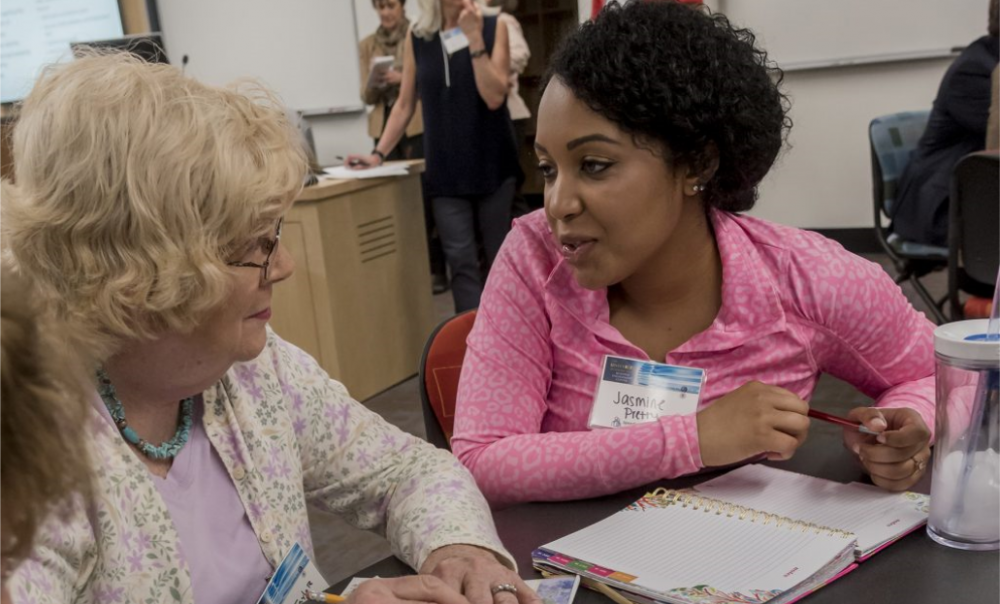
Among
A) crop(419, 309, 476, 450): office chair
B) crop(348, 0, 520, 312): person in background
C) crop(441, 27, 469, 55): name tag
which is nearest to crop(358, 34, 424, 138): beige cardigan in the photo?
crop(348, 0, 520, 312): person in background

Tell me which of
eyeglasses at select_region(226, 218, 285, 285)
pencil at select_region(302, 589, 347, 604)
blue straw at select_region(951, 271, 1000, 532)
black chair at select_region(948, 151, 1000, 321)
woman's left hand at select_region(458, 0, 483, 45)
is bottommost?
black chair at select_region(948, 151, 1000, 321)

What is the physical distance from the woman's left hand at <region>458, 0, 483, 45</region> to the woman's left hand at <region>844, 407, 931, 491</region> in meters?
3.13

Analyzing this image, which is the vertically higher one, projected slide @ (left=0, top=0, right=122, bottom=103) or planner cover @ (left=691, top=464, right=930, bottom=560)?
projected slide @ (left=0, top=0, right=122, bottom=103)

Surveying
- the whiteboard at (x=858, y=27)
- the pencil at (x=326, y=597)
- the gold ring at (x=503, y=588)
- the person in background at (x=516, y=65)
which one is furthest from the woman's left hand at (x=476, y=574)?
the whiteboard at (x=858, y=27)

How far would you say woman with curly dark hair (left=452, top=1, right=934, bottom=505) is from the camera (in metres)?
1.37

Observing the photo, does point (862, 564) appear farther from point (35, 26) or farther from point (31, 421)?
point (35, 26)

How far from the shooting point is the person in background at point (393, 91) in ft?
18.1

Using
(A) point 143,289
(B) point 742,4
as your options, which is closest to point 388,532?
(A) point 143,289

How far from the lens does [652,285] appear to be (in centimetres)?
149

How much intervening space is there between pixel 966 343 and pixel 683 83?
1.84ft

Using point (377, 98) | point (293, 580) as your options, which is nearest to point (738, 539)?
point (293, 580)

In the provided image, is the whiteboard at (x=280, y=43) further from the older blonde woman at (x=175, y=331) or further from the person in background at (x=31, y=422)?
the person in background at (x=31, y=422)

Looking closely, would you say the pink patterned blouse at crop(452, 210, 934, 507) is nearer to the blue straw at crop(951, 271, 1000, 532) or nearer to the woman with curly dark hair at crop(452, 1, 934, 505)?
the woman with curly dark hair at crop(452, 1, 934, 505)

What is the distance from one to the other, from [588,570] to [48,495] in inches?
23.1
